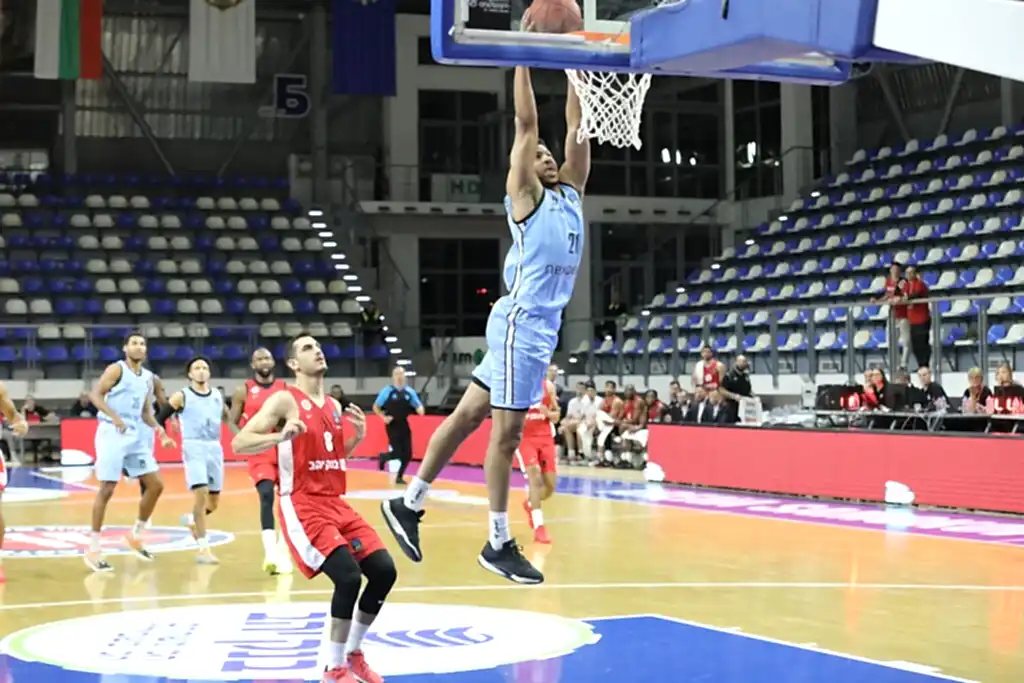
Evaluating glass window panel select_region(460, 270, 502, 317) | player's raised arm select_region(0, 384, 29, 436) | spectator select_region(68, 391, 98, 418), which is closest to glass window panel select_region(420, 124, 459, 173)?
glass window panel select_region(460, 270, 502, 317)

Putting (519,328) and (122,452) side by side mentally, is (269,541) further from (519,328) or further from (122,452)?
(519,328)

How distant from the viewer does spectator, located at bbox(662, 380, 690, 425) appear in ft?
78.3

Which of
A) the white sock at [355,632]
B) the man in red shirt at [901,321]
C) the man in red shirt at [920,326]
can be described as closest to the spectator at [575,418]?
the man in red shirt at [901,321]

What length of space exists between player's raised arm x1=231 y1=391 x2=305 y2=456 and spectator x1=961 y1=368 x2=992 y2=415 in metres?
11.4

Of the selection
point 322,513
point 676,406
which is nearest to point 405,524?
point 322,513

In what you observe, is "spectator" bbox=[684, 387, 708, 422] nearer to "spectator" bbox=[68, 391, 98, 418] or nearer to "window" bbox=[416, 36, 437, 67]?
"spectator" bbox=[68, 391, 98, 418]

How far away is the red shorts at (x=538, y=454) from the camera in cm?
1519

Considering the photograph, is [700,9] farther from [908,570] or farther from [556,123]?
[556,123]

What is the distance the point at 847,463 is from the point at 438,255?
1971 cm

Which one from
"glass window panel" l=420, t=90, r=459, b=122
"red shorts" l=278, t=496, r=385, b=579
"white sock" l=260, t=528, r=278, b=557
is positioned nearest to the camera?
"red shorts" l=278, t=496, r=385, b=579

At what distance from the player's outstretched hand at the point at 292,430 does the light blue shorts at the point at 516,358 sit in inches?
42.2

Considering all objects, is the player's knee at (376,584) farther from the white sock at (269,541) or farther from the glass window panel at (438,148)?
the glass window panel at (438,148)

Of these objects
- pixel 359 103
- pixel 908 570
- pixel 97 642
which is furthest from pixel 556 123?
pixel 97 642

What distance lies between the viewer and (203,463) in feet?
45.9
